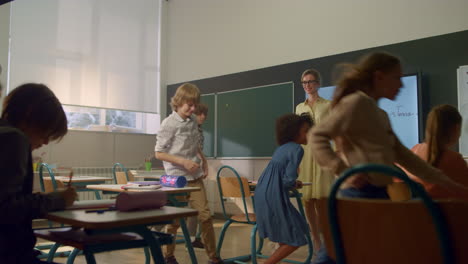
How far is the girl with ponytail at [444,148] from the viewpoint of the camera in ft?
6.50

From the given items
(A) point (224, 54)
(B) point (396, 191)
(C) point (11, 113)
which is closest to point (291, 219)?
(B) point (396, 191)

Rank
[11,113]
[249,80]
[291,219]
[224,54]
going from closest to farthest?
[11,113]
[291,219]
[249,80]
[224,54]

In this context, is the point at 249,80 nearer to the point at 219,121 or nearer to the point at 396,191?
the point at 219,121

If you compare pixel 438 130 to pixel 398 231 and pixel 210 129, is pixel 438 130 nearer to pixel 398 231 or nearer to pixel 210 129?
pixel 398 231

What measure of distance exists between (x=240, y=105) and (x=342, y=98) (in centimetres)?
475

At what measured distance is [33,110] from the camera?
4.71 ft

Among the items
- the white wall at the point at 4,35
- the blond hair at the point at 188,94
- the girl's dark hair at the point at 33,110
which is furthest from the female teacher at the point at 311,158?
the white wall at the point at 4,35

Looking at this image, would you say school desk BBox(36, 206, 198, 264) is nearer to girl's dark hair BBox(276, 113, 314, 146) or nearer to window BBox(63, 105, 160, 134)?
girl's dark hair BBox(276, 113, 314, 146)

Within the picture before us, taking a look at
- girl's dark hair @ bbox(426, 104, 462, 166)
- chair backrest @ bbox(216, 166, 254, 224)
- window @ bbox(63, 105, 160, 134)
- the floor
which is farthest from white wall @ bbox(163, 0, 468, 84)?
girl's dark hair @ bbox(426, 104, 462, 166)

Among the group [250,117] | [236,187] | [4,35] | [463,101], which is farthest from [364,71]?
[4,35]

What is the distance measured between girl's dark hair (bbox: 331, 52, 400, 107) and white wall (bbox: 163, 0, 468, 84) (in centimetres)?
336

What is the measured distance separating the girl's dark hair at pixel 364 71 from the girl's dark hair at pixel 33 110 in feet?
3.13

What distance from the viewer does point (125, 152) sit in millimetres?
6629

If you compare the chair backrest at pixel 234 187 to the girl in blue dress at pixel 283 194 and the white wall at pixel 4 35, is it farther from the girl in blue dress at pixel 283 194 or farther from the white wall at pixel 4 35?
the white wall at pixel 4 35
